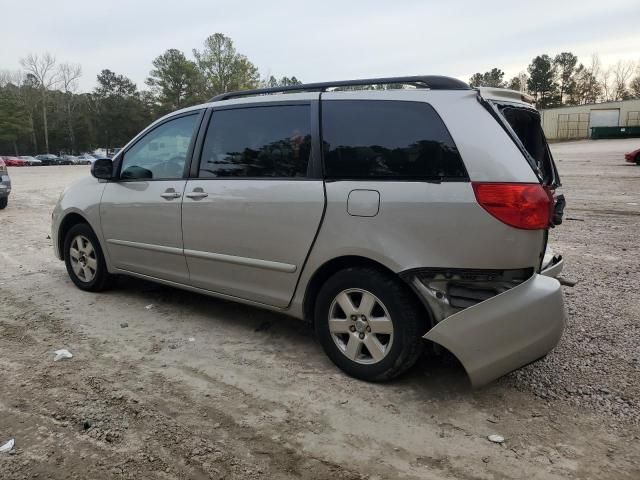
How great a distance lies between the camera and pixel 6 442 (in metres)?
2.61

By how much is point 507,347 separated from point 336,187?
1368mm

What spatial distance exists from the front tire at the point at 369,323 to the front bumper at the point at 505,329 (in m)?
0.20

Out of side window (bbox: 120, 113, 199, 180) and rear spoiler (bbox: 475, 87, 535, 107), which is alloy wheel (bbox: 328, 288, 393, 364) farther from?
side window (bbox: 120, 113, 199, 180)

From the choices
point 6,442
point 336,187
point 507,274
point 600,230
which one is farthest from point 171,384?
point 600,230

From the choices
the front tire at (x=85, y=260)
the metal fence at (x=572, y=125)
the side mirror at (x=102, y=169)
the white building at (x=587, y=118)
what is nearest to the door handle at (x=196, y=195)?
the side mirror at (x=102, y=169)

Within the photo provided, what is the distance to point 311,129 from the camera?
342 centimetres

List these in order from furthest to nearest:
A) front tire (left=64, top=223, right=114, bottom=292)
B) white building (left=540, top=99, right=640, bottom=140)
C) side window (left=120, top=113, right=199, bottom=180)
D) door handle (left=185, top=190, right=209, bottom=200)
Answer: white building (left=540, top=99, right=640, bottom=140) < front tire (left=64, top=223, right=114, bottom=292) < side window (left=120, top=113, right=199, bottom=180) < door handle (left=185, top=190, right=209, bottom=200)

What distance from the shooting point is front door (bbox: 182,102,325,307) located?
3.39 m

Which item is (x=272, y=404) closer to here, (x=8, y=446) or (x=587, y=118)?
(x=8, y=446)

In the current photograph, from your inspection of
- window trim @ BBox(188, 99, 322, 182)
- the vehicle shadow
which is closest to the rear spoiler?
window trim @ BBox(188, 99, 322, 182)

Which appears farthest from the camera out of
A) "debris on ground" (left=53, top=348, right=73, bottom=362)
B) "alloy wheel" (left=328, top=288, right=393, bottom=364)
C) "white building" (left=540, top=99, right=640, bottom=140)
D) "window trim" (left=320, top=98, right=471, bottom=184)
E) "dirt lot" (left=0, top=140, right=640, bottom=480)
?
"white building" (left=540, top=99, right=640, bottom=140)

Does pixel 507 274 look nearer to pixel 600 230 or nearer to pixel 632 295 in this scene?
pixel 632 295

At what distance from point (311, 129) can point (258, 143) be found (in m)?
0.50

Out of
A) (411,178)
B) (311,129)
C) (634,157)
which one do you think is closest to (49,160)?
(634,157)
